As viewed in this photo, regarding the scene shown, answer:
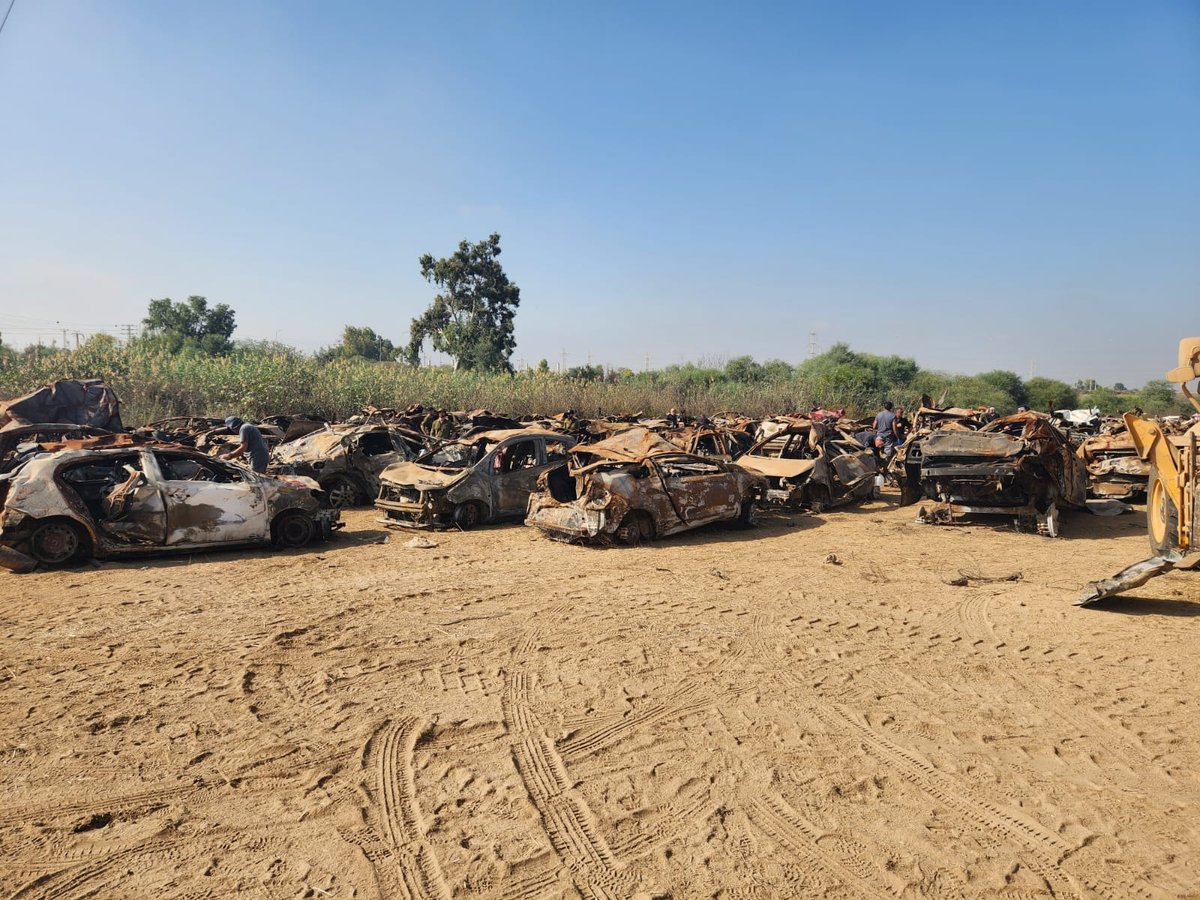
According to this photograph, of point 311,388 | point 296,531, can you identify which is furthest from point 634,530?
point 311,388

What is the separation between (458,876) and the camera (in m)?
3.43

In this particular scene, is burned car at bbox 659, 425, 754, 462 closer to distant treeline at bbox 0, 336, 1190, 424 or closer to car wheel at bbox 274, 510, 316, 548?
car wheel at bbox 274, 510, 316, 548

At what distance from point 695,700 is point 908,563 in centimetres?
554

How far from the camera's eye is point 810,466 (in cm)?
1399

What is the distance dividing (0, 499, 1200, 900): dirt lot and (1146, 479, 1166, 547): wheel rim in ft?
2.31

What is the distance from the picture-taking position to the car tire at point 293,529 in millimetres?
10203

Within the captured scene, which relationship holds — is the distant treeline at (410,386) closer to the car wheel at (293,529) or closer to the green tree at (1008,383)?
the green tree at (1008,383)

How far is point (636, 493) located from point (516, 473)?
270 centimetres

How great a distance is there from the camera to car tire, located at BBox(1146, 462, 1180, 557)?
815cm

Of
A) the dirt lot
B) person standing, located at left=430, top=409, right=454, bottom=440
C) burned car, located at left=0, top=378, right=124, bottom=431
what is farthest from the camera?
person standing, located at left=430, top=409, right=454, bottom=440

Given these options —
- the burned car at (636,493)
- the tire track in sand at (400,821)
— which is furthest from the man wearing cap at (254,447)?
the tire track in sand at (400,821)

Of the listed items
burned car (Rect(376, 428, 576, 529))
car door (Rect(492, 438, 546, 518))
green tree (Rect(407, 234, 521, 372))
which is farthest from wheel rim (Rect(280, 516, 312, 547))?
green tree (Rect(407, 234, 521, 372))

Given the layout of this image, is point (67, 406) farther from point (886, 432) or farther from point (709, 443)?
point (886, 432)

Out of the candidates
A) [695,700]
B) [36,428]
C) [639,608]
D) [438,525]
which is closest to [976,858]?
[695,700]
